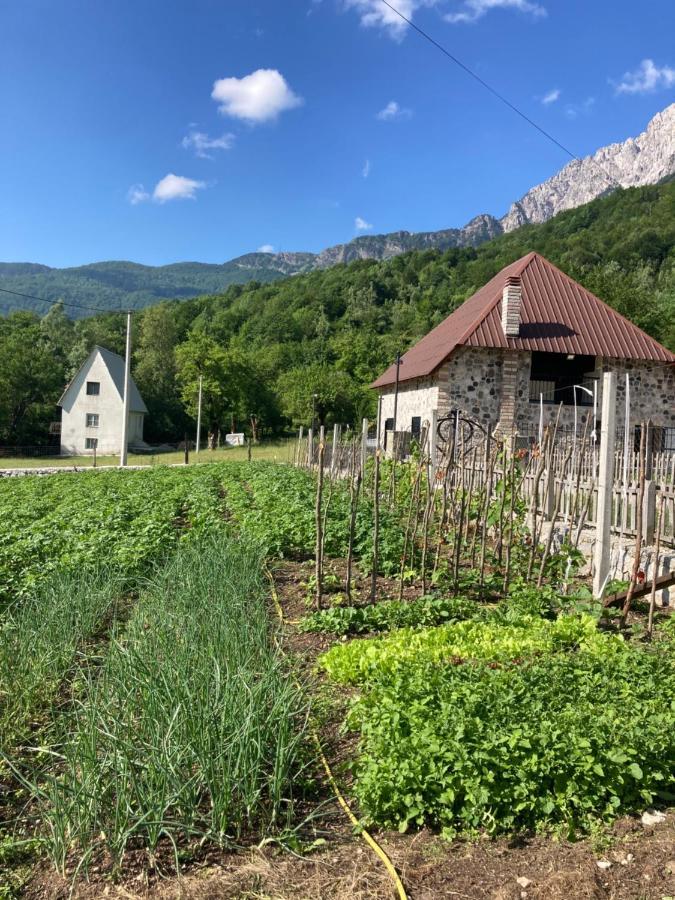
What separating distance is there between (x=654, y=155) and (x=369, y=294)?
32.4 meters

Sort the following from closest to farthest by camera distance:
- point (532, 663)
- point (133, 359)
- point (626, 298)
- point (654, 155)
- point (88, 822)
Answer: point (88, 822)
point (532, 663)
point (626, 298)
point (133, 359)
point (654, 155)

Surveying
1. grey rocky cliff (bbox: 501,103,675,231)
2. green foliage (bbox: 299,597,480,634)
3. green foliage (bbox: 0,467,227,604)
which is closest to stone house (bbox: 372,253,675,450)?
green foliage (bbox: 0,467,227,604)

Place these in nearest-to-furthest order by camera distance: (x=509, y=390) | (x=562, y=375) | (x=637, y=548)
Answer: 1. (x=637, y=548)
2. (x=509, y=390)
3. (x=562, y=375)

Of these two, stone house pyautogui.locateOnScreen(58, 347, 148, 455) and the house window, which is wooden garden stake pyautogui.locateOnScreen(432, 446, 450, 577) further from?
stone house pyautogui.locateOnScreen(58, 347, 148, 455)

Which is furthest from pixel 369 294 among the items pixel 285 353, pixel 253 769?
pixel 253 769

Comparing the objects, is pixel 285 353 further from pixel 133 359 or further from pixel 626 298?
pixel 626 298

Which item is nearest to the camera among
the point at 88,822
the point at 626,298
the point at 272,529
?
the point at 88,822

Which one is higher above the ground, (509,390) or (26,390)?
(26,390)

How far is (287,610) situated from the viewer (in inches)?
247

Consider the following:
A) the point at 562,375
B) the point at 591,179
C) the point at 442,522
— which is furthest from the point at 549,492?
the point at 591,179

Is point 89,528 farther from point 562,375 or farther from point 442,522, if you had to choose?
point 562,375

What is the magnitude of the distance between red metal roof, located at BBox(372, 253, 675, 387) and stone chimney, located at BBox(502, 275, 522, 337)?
225 millimetres

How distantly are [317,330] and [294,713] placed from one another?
6753cm

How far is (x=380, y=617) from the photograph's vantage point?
A: 18.1 feet
